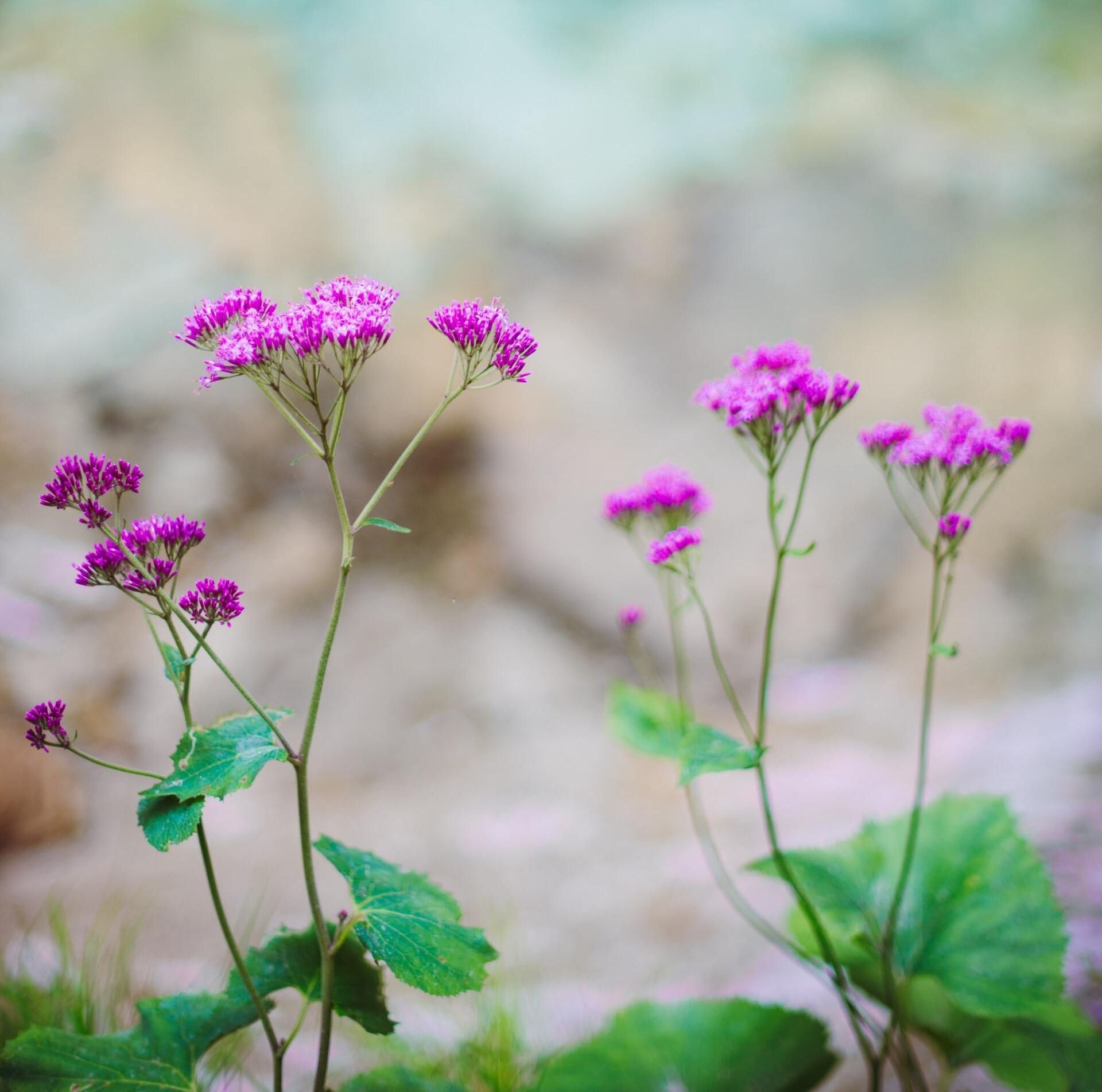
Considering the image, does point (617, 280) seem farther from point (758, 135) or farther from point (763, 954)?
point (763, 954)

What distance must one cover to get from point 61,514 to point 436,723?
1.07m

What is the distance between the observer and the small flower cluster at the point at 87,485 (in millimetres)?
639

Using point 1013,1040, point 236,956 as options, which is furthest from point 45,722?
point 1013,1040

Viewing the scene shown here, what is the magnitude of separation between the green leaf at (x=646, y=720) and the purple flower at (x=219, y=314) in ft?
2.14

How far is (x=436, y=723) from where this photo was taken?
7.79ft

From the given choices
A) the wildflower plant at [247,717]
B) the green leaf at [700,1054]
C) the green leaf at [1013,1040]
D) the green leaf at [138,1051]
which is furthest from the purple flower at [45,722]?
the green leaf at [1013,1040]

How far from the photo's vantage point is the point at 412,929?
2.35 ft

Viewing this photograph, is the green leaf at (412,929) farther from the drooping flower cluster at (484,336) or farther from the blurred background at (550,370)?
the blurred background at (550,370)

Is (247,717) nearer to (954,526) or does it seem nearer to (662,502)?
(662,502)

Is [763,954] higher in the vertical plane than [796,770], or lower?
lower

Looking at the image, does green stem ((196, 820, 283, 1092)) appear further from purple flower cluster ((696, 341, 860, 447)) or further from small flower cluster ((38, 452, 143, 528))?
purple flower cluster ((696, 341, 860, 447))

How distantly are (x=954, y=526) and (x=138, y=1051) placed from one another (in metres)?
0.87

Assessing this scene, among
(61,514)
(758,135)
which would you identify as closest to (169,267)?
(61,514)

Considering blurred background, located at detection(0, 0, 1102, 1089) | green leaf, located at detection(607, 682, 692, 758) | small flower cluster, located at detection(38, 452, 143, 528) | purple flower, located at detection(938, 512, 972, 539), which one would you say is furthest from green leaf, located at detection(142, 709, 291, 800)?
blurred background, located at detection(0, 0, 1102, 1089)
